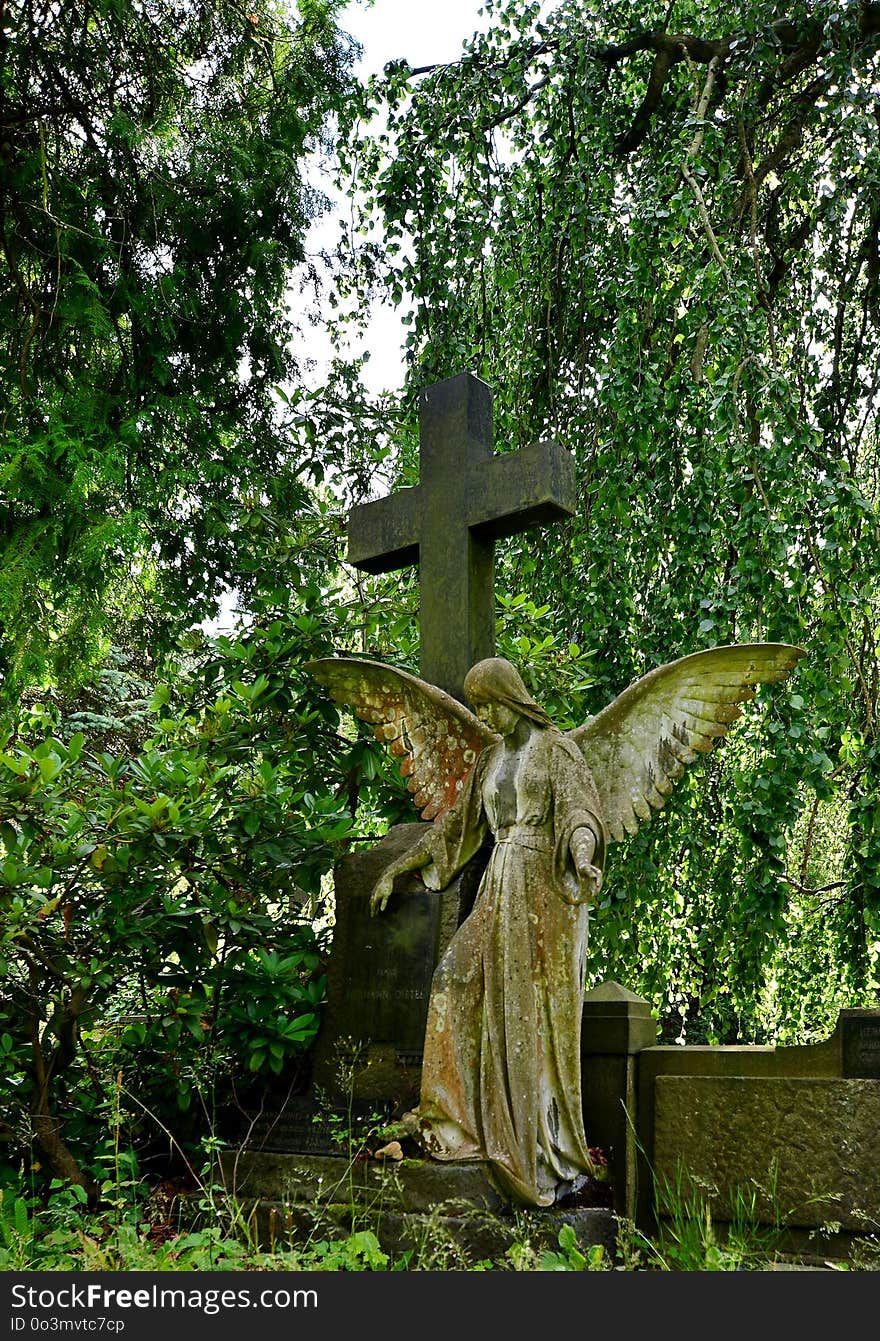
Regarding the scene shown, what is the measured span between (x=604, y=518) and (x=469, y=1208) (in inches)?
121

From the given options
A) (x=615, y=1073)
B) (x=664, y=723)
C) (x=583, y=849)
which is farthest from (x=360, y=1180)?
(x=664, y=723)

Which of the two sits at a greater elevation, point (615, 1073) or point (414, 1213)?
point (615, 1073)

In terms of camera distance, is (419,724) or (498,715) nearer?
(498,715)

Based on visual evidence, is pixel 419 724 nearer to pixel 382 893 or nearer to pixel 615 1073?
pixel 382 893

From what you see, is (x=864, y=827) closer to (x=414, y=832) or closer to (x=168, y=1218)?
(x=414, y=832)

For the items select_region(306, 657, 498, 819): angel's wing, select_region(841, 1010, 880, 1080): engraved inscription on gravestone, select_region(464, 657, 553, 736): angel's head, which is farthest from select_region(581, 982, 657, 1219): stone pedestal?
select_region(464, 657, 553, 736): angel's head

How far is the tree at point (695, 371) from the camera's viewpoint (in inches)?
181

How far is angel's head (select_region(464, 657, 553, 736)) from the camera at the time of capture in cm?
356

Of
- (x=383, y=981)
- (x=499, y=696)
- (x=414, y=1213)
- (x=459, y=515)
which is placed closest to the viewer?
(x=414, y=1213)

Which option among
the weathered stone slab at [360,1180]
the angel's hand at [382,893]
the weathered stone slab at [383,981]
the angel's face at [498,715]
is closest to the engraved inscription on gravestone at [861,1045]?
the weathered stone slab at [360,1180]

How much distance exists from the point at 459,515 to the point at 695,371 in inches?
63.5

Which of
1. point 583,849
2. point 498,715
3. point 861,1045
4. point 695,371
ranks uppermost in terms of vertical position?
point 695,371

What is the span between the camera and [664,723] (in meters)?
3.72

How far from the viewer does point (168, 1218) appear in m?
3.47
